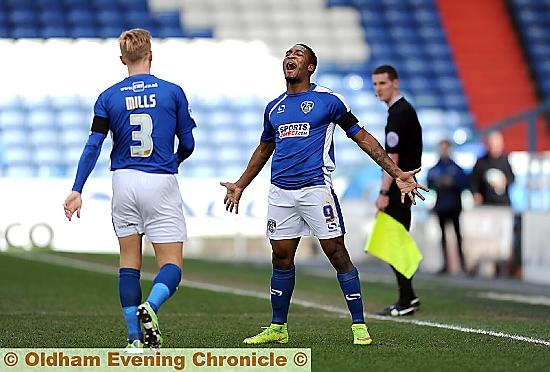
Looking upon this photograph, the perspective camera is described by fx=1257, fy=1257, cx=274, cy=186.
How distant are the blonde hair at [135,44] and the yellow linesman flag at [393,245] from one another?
380cm

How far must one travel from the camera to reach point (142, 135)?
6.86 metres

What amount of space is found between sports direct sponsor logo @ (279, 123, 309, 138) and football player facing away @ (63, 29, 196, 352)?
2.59ft

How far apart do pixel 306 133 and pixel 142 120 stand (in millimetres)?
1088

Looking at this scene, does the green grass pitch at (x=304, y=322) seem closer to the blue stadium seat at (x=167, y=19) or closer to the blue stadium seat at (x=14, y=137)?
the blue stadium seat at (x=14, y=137)

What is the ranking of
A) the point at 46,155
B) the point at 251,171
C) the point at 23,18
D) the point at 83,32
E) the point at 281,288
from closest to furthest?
the point at 281,288 < the point at 251,171 < the point at 46,155 < the point at 23,18 < the point at 83,32

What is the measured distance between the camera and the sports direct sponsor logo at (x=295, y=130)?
7.44 metres

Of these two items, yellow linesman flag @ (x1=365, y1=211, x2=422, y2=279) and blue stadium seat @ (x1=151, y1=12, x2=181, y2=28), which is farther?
blue stadium seat @ (x1=151, y1=12, x2=181, y2=28)

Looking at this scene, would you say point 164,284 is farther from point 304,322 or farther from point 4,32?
point 4,32

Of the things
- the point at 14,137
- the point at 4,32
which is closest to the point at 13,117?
the point at 14,137

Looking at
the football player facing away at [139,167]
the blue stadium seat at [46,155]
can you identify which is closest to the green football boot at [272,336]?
the football player facing away at [139,167]

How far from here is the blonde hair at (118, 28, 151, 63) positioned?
6.79m

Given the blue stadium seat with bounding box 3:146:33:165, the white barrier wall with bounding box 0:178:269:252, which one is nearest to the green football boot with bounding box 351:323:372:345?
the white barrier wall with bounding box 0:178:269:252

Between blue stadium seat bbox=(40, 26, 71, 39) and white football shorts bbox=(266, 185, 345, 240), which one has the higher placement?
blue stadium seat bbox=(40, 26, 71, 39)

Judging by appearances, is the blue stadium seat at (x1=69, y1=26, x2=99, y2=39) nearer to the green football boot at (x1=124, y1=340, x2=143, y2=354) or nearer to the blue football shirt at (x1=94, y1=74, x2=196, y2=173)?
the blue football shirt at (x1=94, y1=74, x2=196, y2=173)
